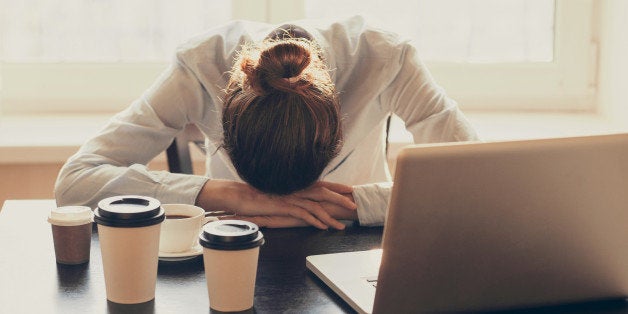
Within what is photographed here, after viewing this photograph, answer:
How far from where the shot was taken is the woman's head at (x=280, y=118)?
53.1 inches

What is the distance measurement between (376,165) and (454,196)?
1093 mm

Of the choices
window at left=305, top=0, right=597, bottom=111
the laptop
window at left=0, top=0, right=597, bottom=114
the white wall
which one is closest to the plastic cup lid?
the laptop

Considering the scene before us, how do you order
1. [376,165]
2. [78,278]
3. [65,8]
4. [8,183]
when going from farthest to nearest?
[65,8] → [8,183] → [376,165] → [78,278]

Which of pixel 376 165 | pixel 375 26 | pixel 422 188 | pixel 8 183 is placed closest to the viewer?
pixel 422 188

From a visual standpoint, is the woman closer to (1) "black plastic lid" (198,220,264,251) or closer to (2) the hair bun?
(2) the hair bun

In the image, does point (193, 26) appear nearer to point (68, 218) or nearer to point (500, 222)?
point (68, 218)

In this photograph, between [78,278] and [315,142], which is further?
[315,142]

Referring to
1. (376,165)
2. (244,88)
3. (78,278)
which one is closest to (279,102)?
(244,88)

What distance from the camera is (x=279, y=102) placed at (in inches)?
53.0

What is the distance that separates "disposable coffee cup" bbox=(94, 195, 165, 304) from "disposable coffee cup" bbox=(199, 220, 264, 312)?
0.07m

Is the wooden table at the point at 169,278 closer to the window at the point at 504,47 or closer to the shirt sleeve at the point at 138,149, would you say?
the shirt sleeve at the point at 138,149

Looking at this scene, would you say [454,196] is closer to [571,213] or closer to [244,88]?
[571,213]

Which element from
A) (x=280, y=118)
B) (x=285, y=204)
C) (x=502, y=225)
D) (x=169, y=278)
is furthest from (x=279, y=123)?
(x=502, y=225)

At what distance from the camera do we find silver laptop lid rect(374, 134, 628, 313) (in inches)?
36.9
